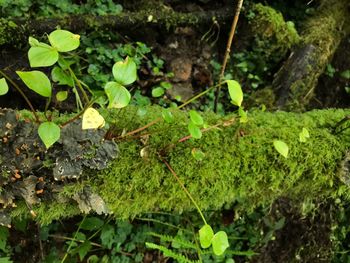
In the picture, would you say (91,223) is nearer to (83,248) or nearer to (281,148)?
(83,248)

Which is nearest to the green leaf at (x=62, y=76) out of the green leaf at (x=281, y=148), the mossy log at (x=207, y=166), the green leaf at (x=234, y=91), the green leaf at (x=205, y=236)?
the mossy log at (x=207, y=166)

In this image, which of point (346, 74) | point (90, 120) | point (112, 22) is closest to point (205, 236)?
point (90, 120)

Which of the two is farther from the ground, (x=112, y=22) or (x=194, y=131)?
(x=194, y=131)

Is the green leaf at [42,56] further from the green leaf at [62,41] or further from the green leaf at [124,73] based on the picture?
the green leaf at [124,73]

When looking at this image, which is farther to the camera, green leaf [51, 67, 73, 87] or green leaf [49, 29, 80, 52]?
green leaf [51, 67, 73, 87]

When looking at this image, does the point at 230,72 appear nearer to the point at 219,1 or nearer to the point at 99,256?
the point at 219,1

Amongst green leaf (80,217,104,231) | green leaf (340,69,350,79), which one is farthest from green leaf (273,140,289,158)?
green leaf (340,69,350,79)

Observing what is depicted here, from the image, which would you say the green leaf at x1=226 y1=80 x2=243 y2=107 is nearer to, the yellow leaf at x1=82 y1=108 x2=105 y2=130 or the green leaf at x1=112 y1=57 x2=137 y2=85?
the green leaf at x1=112 y1=57 x2=137 y2=85
